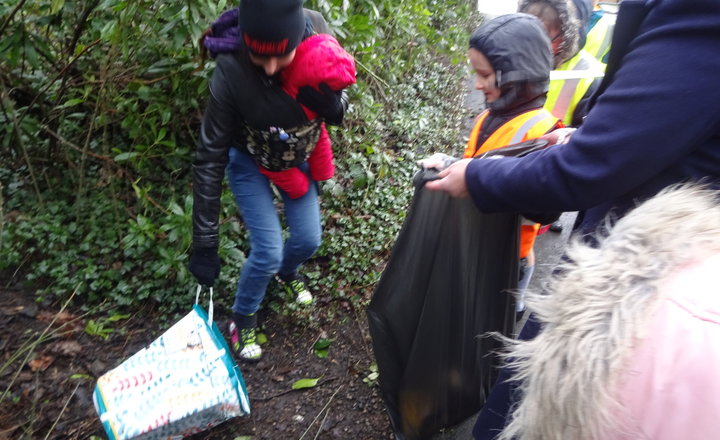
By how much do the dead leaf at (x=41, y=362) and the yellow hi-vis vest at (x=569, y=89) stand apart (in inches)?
124

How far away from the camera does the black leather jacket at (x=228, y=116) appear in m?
1.78

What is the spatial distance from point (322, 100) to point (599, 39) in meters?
2.50

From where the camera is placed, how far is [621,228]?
32.4 inches

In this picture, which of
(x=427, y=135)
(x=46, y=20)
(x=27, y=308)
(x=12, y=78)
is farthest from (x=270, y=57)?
(x=427, y=135)

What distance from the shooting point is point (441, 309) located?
1.59 metres

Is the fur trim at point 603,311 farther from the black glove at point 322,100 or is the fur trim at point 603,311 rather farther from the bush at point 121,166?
the bush at point 121,166

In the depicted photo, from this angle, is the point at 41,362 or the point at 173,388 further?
the point at 41,362

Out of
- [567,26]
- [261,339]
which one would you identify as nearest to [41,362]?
[261,339]

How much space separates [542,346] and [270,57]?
1.39 m

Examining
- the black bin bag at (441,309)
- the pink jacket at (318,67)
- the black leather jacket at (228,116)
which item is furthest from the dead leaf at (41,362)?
the pink jacket at (318,67)

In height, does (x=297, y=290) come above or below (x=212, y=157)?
below

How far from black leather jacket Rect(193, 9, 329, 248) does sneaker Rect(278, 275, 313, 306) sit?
82cm

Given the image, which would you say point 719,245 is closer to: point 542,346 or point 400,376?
point 542,346

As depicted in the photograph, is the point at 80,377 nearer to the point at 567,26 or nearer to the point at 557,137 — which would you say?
the point at 557,137
